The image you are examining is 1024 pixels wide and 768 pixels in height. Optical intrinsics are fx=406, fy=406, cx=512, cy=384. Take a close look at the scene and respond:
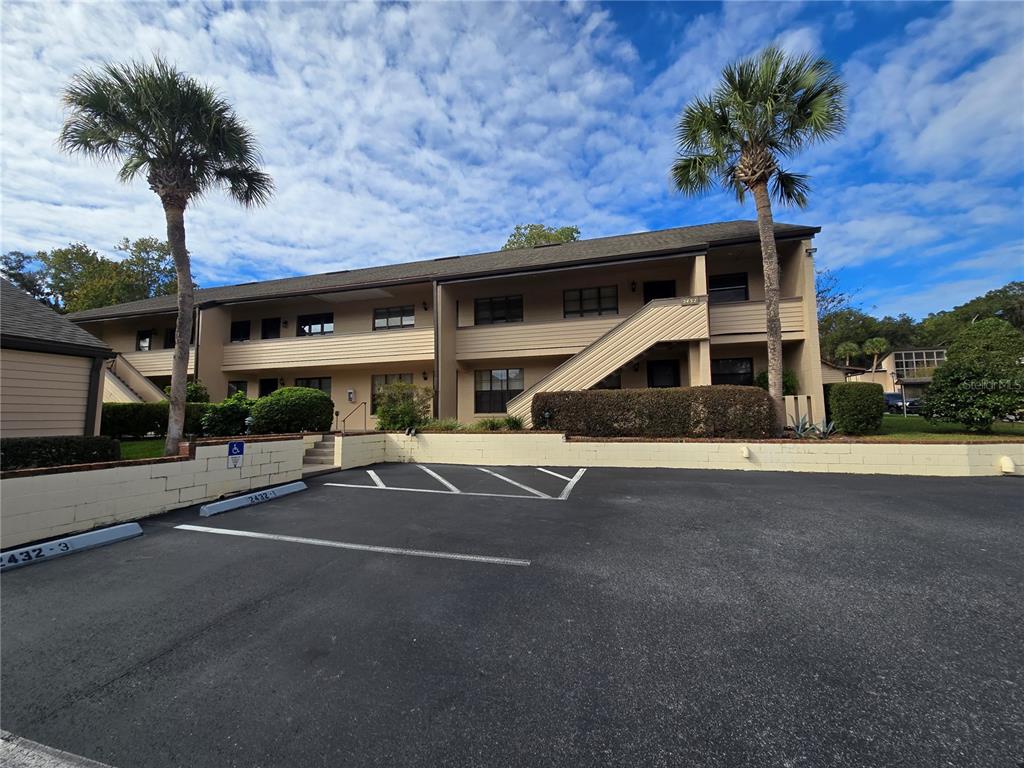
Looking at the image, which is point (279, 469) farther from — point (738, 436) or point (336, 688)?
point (738, 436)

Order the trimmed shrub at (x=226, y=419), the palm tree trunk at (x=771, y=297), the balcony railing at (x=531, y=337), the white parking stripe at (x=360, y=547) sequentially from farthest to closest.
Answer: the balcony railing at (x=531, y=337)
the trimmed shrub at (x=226, y=419)
the palm tree trunk at (x=771, y=297)
the white parking stripe at (x=360, y=547)

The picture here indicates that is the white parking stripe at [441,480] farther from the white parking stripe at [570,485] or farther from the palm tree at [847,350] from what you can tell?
the palm tree at [847,350]

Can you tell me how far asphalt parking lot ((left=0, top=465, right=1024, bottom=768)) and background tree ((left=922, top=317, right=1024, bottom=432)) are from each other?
8402 millimetres

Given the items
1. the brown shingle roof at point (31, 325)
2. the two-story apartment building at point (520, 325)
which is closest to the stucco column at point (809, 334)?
the two-story apartment building at point (520, 325)

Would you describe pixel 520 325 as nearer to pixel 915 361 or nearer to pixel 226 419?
pixel 226 419

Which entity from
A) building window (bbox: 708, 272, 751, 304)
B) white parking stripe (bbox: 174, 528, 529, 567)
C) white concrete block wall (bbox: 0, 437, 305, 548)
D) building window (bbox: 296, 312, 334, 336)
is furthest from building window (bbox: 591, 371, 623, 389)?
building window (bbox: 296, 312, 334, 336)

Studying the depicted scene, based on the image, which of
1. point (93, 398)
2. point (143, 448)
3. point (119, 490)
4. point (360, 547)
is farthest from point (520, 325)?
point (143, 448)

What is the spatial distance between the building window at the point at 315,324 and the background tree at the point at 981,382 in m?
21.3

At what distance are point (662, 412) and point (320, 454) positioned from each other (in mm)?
9174

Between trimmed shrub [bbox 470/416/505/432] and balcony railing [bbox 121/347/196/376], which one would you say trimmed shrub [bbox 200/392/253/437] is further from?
balcony railing [bbox 121/347/196/376]

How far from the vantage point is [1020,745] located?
6.06ft

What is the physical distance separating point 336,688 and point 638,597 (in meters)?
2.29

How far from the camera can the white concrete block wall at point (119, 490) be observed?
15.3 ft

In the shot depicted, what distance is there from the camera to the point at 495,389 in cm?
1642
